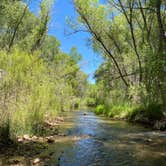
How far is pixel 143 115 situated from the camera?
2198 centimetres

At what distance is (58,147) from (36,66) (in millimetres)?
4504

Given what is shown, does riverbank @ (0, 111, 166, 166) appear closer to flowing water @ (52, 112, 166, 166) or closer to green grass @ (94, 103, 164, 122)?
flowing water @ (52, 112, 166, 166)

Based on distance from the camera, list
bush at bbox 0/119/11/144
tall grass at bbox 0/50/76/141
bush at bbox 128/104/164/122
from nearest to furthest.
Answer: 1. bush at bbox 0/119/11/144
2. tall grass at bbox 0/50/76/141
3. bush at bbox 128/104/164/122

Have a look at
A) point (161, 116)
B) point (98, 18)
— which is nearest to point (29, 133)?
point (161, 116)

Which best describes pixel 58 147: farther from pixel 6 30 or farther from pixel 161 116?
pixel 6 30

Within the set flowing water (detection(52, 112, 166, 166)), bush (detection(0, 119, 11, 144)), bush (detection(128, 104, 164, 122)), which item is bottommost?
flowing water (detection(52, 112, 166, 166))

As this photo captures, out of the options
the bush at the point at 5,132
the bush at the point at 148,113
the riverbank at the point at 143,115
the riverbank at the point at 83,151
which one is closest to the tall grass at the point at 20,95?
the bush at the point at 5,132

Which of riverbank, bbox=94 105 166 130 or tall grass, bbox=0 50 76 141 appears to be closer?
tall grass, bbox=0 50 76 141

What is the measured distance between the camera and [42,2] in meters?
28.7

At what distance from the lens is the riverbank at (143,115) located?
18672mm

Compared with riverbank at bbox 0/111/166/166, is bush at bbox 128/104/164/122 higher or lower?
higher

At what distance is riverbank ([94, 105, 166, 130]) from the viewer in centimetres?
1867

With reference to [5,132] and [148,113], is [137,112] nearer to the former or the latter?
[148,113]

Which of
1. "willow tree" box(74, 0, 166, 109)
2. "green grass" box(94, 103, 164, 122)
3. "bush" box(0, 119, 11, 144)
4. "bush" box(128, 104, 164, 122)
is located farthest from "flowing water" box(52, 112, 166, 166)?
"willow tree" box(74, 0, 166, 109)
